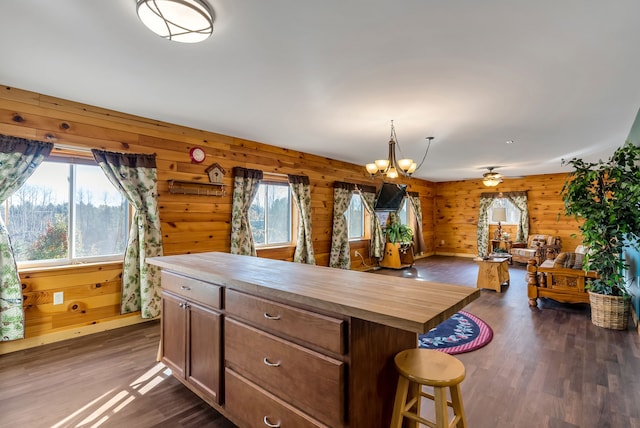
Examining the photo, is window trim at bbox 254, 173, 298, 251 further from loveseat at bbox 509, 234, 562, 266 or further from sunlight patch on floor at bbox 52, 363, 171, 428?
loveseat at bbox 509, 234, 562, 266

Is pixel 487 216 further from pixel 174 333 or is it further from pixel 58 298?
pixel 58 298

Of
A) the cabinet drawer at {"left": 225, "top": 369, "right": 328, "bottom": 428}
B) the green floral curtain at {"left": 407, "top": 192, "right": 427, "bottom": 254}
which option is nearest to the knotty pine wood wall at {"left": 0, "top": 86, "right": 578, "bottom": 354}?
the cabinet drawer at {"left": 225, "top": 369, "right": 328, "bottom": 428}

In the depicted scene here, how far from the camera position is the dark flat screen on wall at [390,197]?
274 inches

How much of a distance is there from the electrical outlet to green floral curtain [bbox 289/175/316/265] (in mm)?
3037

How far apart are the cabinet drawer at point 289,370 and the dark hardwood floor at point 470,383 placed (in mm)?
586

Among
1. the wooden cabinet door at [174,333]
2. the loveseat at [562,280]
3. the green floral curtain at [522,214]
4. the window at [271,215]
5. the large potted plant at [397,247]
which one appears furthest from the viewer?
the green floral curtain at [522,214]

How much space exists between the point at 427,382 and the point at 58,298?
137 inches

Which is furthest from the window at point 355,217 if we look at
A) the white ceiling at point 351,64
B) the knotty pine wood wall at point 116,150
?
the white ceiling at point 351,64

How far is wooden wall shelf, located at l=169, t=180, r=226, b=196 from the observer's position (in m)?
3.79

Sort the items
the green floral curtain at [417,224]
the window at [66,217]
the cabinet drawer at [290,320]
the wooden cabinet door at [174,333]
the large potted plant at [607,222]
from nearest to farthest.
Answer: the cabinet drawer at [290,320] → the wooden cabinet door at [174,333] → the window at [66,217] → the large potted plant at [607,222] → the green floral curtain at [417,224]

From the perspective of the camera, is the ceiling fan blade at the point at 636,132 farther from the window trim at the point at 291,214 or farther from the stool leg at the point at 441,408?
the window trim at the point at 291,214

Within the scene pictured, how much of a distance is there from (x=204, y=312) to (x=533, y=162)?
674 cm

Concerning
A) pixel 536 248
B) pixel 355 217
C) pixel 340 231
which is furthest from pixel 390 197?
pixel 536 248

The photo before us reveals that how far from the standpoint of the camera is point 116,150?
338 centimetres
